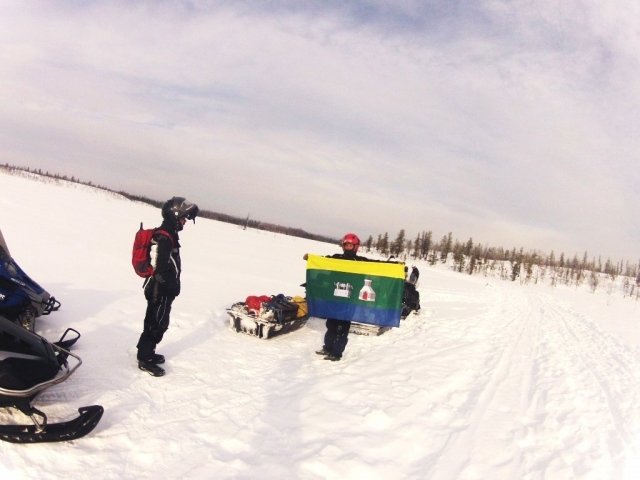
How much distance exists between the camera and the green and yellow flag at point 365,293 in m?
7.13

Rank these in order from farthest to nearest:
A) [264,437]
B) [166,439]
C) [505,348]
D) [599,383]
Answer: [505,348]
[599,383]
[264,437]
[166,439]

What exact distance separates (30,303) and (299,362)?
3.32 m

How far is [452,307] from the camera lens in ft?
47.1

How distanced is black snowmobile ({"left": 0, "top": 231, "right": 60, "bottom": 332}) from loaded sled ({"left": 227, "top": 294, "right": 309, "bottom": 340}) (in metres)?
2.84

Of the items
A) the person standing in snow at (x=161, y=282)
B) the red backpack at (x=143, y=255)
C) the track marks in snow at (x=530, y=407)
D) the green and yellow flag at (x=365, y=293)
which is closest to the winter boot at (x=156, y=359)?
the person standing in snow at (x=161, y=282)

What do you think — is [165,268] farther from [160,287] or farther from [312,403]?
[312,403]

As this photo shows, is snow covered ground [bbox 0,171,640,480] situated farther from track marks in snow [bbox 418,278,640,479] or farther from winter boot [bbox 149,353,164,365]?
winter boot [bbox 149,353,164,365]

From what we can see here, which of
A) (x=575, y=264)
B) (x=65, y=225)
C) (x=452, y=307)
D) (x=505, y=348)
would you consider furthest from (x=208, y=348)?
(x=575, y=264)

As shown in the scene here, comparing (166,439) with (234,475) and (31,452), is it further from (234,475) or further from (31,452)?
(31,452)

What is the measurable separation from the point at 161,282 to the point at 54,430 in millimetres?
1826

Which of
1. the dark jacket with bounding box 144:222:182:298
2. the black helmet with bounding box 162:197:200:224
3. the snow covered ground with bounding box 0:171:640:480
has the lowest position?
the snow covered ground with bounding box 0:171:640:480

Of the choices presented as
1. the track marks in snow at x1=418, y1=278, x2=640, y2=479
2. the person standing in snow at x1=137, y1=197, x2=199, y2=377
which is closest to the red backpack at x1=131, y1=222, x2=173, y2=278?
the person standing in snow at x1=137, y1=197, x2=199, y2=377

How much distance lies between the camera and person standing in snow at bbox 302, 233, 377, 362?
6.35 metres

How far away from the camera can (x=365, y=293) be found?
23.6 ft
